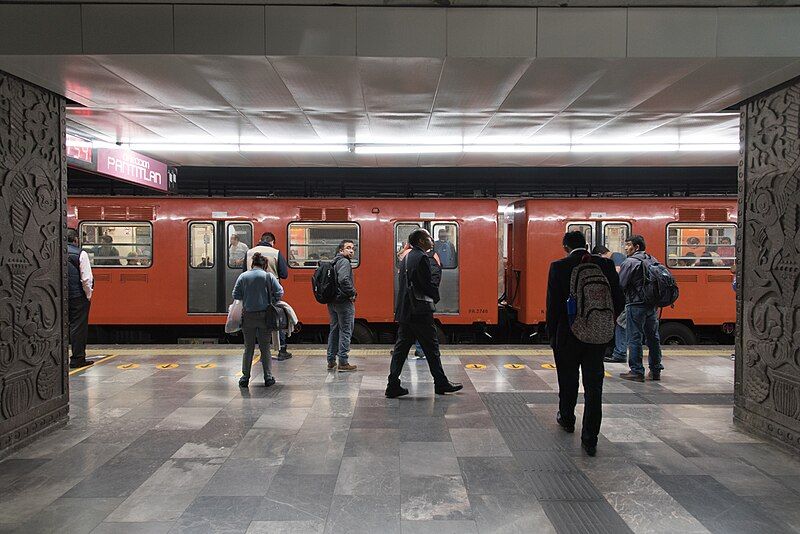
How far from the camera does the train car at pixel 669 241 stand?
871cm

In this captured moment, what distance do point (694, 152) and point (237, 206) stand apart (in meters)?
7.38

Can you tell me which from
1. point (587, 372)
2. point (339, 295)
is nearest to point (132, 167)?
point (339, 295)

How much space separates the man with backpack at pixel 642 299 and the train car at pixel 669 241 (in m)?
2.56

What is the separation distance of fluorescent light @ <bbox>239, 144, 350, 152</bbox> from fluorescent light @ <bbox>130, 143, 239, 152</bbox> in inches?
7.6

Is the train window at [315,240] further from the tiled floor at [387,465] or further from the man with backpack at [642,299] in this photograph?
the man with backpack at [642,299]

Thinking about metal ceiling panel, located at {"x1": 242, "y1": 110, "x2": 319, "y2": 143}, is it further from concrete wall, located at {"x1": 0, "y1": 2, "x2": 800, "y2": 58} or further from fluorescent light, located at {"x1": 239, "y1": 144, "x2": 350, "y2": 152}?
concrete wall, located at {"x1": 0, "y1": 2, "x2": 800, "y2": 58}

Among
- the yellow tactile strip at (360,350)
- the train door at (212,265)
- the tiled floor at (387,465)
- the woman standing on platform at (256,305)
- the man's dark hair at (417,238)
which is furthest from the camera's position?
the train door at (212,265)

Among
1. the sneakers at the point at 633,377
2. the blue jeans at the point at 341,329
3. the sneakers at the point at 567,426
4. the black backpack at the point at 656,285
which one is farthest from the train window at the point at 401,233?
the sneakers at the point at 567,426

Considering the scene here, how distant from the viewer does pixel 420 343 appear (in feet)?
17.4

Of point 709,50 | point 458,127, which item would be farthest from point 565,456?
point 458,127

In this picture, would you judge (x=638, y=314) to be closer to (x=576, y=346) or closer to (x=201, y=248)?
(x=576, y=346)

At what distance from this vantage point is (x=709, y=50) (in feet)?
12.2

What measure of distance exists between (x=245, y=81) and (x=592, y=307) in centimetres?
344

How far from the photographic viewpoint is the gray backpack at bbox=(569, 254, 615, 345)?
3.95 metres
